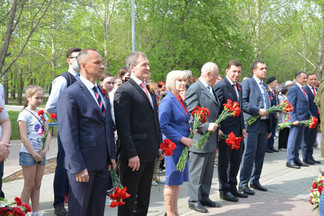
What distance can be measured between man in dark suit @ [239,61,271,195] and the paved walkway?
399 mm

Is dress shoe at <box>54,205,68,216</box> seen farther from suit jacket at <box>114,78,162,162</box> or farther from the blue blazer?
the blue blazer

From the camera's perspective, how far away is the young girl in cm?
480

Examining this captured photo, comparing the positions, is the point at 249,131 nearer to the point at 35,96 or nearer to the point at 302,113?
the point at 302,113

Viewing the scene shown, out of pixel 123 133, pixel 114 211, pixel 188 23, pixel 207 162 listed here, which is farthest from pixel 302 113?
pixel 188 23

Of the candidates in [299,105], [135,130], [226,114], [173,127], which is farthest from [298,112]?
[135,130]

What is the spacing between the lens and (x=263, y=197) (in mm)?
6586

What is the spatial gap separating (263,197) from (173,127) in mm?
2760

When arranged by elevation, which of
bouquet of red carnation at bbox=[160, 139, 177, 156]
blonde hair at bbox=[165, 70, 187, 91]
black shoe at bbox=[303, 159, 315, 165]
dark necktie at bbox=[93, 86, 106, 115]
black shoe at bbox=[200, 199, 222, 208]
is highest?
blonde hair at bbox=[165, 70, 187, 91]

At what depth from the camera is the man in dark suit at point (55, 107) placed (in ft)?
16.3

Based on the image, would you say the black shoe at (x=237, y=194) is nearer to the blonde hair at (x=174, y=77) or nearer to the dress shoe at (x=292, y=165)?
the blonde hair at (x=174, y=77)

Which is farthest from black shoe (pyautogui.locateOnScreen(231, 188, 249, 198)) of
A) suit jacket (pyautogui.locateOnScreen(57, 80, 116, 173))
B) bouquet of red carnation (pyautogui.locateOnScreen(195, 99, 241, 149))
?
suit jacket (pyautogui.locateOnScreen(57, 80, 116, 173))

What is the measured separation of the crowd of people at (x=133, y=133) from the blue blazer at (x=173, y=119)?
14mm

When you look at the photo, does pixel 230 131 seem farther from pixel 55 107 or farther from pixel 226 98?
pixel 55 107

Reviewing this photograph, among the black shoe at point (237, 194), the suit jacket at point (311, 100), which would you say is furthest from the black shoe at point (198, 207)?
the suit jacket at point (311, 100)
